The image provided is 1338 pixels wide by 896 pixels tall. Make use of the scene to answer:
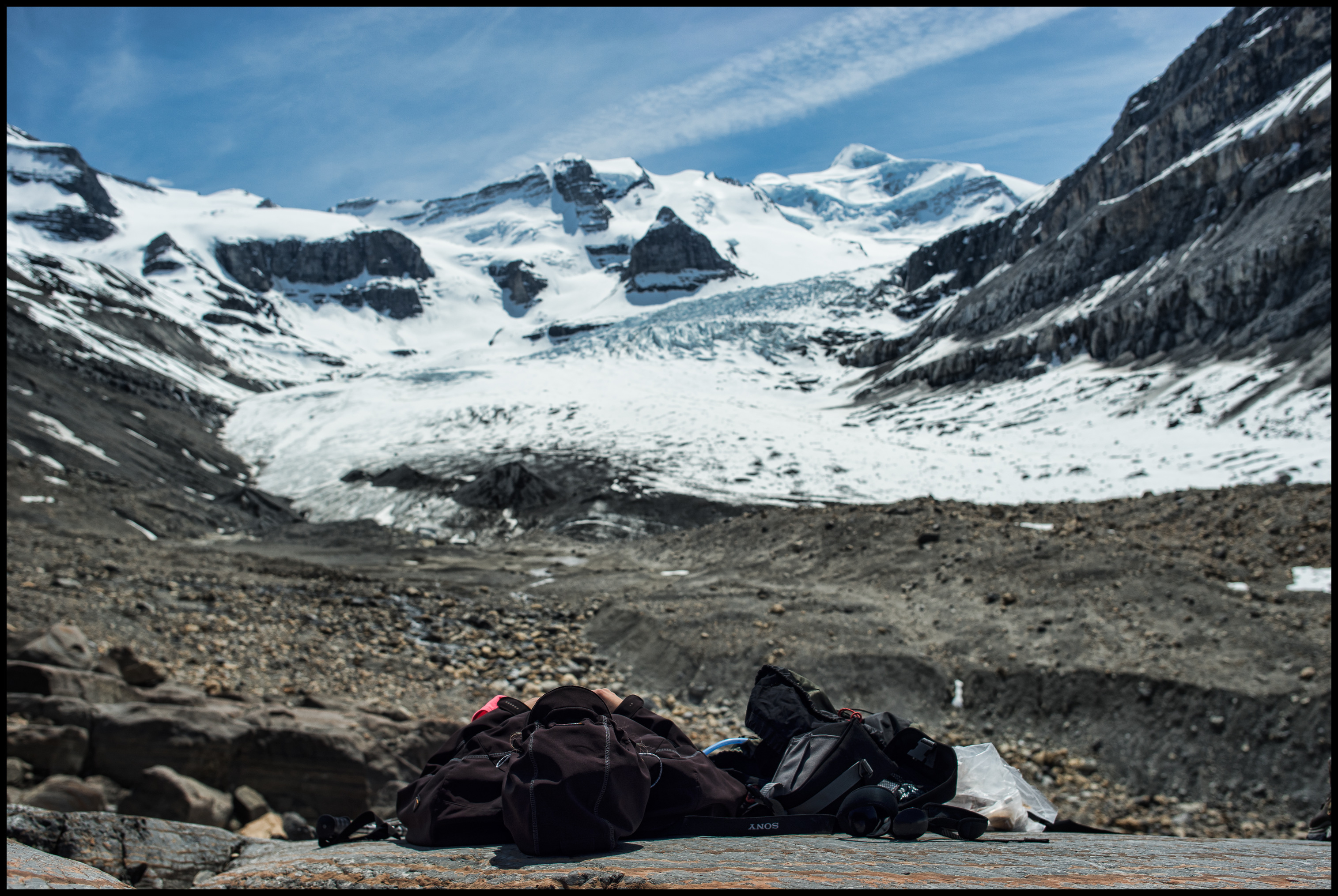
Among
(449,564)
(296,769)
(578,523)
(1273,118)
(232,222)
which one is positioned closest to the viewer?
(296,769)

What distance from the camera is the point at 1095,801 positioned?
267 inches

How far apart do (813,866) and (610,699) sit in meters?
→ 1.63

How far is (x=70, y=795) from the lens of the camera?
4.72m

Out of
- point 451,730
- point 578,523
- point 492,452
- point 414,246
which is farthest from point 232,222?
point 451,730

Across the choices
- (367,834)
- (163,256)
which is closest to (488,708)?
(367,834)

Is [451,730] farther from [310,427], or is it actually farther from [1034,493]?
[310,427]

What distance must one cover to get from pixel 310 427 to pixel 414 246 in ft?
436

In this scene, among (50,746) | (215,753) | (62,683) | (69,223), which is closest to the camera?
(50,746)

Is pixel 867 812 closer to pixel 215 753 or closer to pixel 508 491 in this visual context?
pixel 215 753

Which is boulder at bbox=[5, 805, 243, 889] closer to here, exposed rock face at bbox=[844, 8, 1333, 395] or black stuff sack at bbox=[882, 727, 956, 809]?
black stuff sack at bbox=[882, 727, 956, 809]

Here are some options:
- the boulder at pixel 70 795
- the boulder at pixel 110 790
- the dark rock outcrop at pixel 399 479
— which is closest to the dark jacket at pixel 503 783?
the boulder at pixel 70 795

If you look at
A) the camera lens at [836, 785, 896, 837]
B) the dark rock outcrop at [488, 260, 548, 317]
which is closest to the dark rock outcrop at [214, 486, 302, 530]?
the camera lens at [836, 785, 896, 837]

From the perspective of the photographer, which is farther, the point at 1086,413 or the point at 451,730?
the point at 1086,413

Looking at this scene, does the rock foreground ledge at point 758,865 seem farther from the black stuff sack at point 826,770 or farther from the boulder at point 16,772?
the boulder at point 16,772
